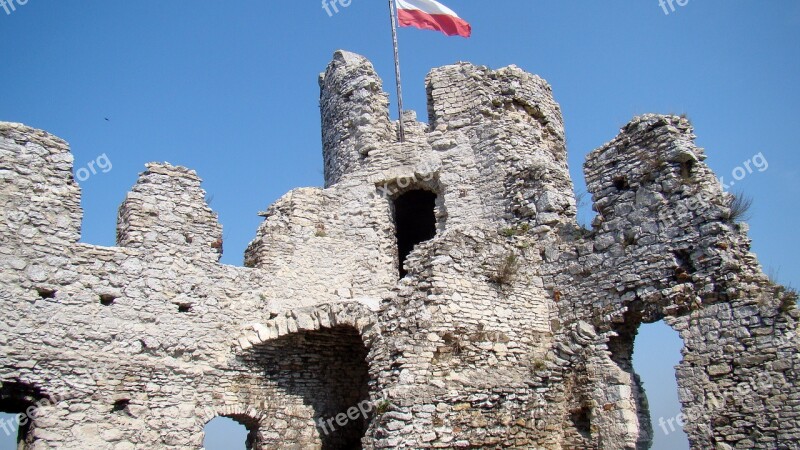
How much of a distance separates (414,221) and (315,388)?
6.64m

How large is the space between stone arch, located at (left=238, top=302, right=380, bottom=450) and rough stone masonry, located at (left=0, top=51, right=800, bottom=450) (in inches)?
1.6

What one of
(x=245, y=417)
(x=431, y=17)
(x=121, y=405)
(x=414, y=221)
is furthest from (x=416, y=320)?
(x=431, y=17)

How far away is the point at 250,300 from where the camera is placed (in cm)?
1417

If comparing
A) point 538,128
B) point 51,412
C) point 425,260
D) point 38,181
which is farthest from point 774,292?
point 38,181

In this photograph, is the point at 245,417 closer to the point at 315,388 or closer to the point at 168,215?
the point at 315,388

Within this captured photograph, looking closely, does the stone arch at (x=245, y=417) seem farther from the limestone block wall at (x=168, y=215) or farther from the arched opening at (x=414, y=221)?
the arched opening at (x=414, y=221)

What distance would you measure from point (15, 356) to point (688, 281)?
10.5 meters

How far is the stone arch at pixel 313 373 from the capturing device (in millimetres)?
13258

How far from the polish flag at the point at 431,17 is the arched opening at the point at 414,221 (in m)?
4.15

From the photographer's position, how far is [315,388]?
1418cm

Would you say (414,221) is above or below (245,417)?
above

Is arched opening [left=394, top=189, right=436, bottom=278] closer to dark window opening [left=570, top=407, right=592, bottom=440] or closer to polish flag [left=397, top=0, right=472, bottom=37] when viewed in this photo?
polish flag [left=397, top=0, right=472, bottom=37]

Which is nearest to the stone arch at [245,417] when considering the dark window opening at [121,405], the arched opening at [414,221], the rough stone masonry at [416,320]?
the rough stone masonry at [416,320]

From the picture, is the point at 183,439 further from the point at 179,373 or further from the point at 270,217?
the point at 270,217
